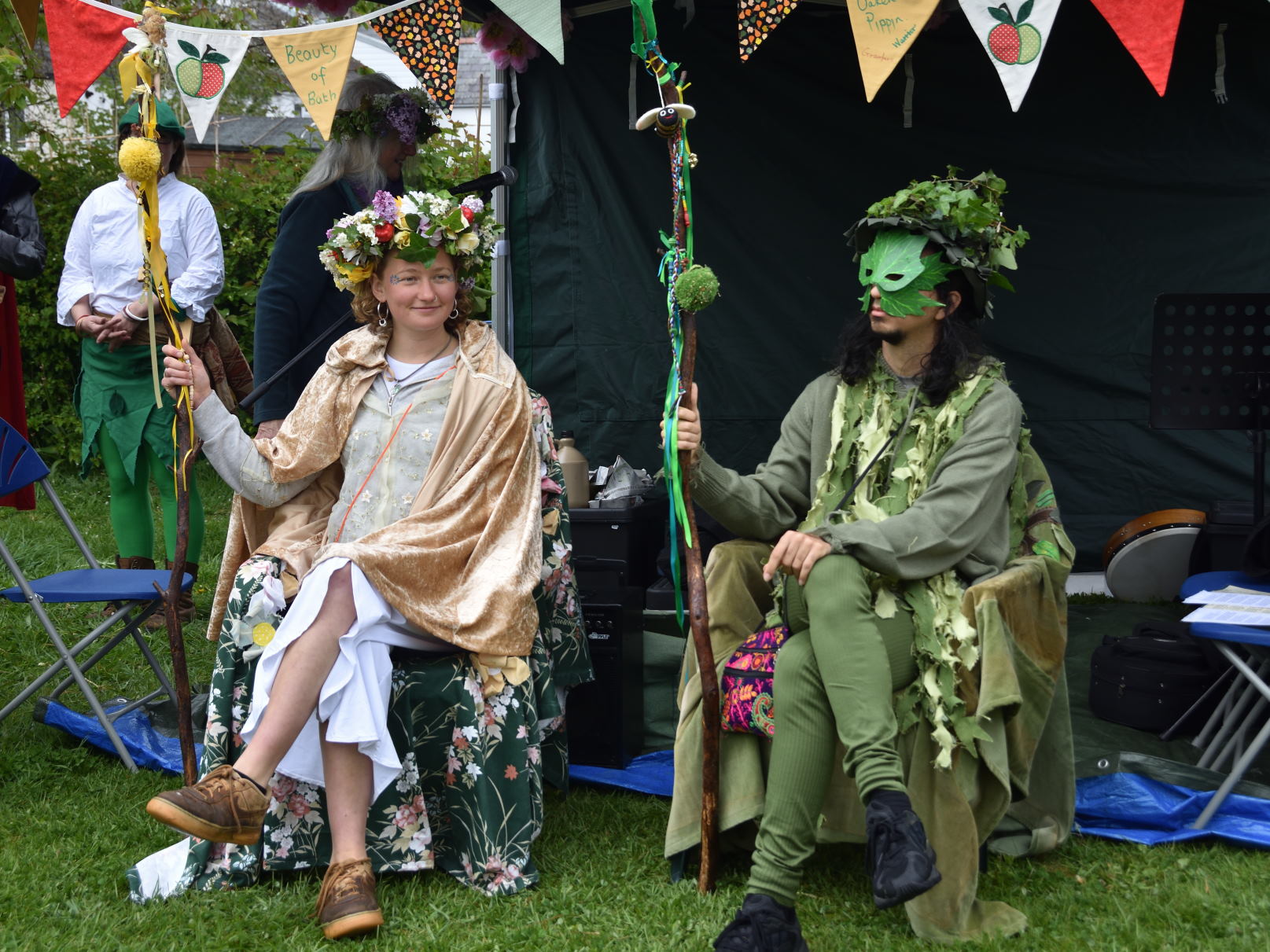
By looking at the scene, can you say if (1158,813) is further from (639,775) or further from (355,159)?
(355,159)

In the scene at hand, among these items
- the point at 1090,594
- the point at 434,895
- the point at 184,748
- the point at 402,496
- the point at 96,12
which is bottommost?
the point at 1090,594

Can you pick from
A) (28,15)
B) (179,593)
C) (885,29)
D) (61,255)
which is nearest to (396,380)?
(179,593)

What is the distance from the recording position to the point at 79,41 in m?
3.71

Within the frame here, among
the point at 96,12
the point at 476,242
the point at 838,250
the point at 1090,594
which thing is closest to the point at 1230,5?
the point at 838,250

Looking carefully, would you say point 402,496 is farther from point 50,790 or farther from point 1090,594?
point 1090,594

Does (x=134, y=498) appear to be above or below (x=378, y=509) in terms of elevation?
below

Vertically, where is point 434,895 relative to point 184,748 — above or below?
below

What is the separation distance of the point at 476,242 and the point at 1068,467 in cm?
339

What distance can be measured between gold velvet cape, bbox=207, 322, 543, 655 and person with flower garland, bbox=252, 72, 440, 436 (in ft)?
2.53

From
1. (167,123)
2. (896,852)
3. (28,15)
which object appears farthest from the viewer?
(167,123)

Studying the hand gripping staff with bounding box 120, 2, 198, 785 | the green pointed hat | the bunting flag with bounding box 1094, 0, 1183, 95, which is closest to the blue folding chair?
the hand gripping staff with bounding box 120, 2, 198, 785

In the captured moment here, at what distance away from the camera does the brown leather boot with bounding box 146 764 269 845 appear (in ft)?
8.51

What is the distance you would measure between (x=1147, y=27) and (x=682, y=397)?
5.80ft

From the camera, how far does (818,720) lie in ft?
9.09
